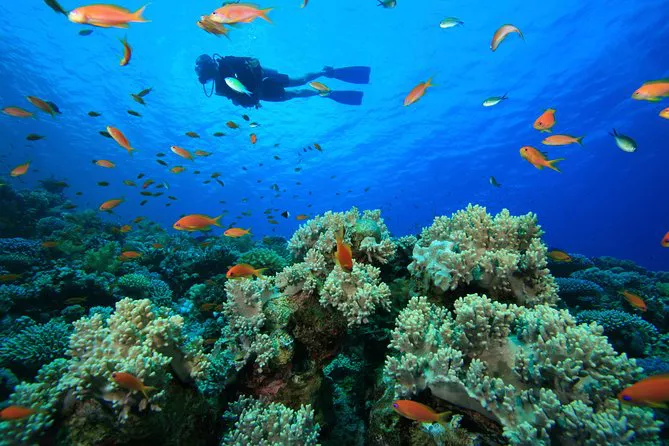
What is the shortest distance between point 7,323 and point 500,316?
7.53m

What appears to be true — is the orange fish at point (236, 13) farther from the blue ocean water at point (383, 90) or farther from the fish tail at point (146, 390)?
the fish tail at point (146, 390)

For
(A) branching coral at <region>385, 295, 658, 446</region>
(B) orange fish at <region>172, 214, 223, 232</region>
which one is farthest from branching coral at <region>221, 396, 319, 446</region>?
(B) orange fish at <region>172, 214, 223, 232</region>

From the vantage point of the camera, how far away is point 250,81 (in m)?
11.8

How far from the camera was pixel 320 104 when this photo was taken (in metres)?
28.2

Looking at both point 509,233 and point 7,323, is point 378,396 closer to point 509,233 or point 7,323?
point 509,233

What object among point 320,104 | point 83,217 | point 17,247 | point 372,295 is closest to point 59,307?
point 17,247

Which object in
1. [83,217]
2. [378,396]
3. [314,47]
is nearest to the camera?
[378,396]

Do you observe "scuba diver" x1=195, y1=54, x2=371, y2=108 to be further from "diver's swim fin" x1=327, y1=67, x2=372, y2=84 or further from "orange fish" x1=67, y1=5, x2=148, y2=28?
"orange fish" x1=67, y1=5, x2=148, y2=28

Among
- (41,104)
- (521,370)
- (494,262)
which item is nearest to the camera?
(521,370)

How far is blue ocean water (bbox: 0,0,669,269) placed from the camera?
63.3 feet

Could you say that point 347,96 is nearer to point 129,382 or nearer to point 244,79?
point 244,79

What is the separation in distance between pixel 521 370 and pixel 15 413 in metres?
3.79

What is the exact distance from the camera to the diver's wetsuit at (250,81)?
11133mm

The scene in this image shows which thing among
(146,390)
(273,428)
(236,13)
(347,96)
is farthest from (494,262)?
(347,96)
